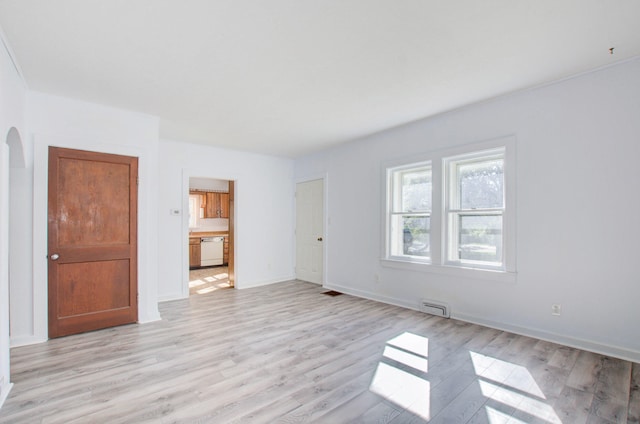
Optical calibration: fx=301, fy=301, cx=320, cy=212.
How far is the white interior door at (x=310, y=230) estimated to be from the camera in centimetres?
617

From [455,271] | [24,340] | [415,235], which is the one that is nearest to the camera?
[24,340]

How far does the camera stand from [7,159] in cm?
236

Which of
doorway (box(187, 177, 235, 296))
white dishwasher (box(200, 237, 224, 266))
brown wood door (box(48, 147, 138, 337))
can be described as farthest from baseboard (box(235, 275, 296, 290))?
white dishwasher (box(200, 237, 224, 266))

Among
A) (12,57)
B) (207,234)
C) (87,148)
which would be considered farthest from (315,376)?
(207,234)

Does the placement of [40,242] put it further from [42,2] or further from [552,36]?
[552,36]

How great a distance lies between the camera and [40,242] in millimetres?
3352

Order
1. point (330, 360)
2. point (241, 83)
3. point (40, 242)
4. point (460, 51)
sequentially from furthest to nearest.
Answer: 1. point (40, 242)
2. point (241, 83)
3. point (330, 360)
4. point (460, 51)

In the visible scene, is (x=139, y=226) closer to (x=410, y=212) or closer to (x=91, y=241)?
(x=91, y=241)

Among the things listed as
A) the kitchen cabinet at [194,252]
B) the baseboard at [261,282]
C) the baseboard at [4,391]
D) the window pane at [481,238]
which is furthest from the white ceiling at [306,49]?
the kitchen cabinet at [194,252]

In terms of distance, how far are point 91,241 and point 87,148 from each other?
112cm

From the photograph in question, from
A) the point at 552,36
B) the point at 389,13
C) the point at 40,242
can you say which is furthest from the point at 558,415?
the point at 40,242

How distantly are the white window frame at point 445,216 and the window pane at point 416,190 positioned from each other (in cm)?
15

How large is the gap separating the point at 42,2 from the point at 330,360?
3.50 m

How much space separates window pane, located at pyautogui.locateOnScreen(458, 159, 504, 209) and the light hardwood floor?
153 cm
